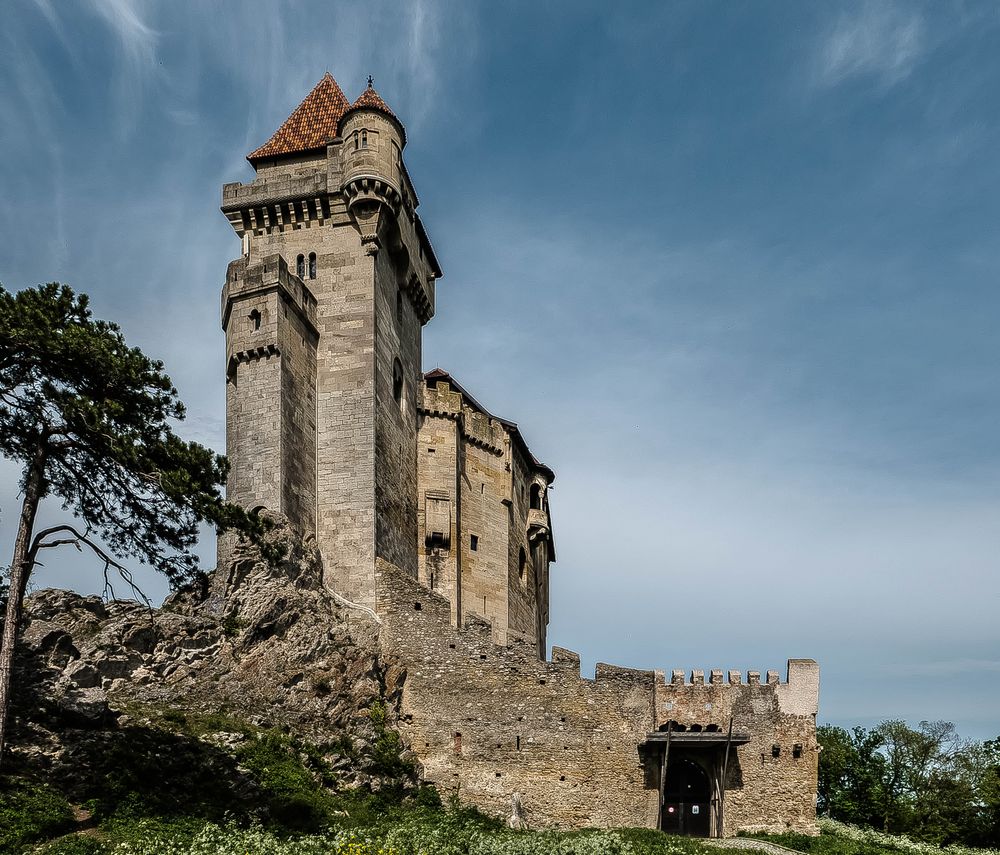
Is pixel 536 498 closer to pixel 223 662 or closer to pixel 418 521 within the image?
pixel 418 521

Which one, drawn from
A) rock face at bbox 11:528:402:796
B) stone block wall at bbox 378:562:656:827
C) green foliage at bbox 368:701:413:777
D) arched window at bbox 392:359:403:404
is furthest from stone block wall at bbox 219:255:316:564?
green foliage at bbox 368:701:413:777

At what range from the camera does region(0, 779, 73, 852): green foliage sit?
24.0 meters

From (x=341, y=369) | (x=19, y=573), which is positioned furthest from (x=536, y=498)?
(x=19, y=573)

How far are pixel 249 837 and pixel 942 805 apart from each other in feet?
121

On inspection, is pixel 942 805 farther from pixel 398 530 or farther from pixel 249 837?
pixel 249 837

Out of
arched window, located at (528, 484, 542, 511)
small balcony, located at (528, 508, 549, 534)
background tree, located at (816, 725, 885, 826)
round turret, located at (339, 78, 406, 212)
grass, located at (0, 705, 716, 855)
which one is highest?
round turret, located at (339, 78, 406, 212)

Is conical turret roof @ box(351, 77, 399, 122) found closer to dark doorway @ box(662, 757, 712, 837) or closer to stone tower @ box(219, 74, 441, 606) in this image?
stone tower @ box(219, 74, 441, 606)

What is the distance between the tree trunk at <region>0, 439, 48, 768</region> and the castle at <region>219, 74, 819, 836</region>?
12.0 metres

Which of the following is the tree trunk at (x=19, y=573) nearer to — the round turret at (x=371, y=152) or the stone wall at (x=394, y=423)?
the stone wall at (x=394, y=423)

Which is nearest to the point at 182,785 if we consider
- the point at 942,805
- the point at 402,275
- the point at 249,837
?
the point at 249,837

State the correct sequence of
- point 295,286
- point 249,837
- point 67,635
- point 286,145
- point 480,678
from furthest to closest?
1. point 286,145
2. point 295,286
3. point 480,678
4. point 67,635
5. point 249,837

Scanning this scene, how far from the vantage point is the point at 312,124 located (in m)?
49.4

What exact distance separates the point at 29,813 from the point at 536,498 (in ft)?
115

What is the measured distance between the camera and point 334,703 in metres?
36.2
